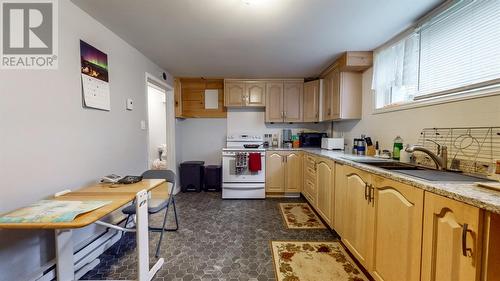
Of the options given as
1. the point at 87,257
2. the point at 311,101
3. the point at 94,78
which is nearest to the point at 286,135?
the point at 311,101

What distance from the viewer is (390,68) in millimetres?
2305

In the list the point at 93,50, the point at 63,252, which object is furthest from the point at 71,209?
the point at 93,50

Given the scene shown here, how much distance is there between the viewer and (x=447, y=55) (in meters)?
1.65

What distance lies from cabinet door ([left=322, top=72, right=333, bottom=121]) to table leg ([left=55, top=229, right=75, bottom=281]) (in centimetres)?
331

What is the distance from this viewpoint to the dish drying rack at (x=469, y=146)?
1.30 meters

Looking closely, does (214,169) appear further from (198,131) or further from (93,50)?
(93,50)

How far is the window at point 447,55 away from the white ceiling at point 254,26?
0.18 metres

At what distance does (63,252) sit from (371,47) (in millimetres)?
3525

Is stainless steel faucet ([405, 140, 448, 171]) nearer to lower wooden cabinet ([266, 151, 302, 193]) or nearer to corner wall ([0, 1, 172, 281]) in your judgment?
lower wooden cabinet ([266, 151, 302, 193])

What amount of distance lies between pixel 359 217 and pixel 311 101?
251cm

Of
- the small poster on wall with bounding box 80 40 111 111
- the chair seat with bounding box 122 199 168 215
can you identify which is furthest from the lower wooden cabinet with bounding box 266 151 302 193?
the small poster on wall with bounding box 80 40 111 111

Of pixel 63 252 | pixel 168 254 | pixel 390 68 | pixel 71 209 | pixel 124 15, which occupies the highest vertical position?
pixel 124 15

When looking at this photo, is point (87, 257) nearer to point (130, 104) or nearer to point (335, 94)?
point (130, 104)

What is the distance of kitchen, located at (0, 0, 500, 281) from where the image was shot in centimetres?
122
